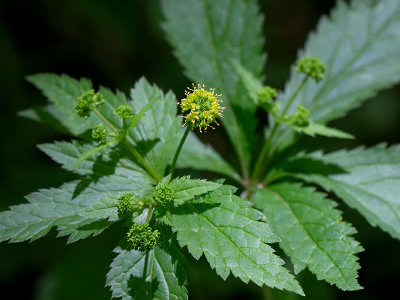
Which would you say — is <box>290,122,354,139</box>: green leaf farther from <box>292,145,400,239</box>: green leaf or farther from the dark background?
the dark background

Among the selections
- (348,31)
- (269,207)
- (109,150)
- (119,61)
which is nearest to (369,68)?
(348,31)

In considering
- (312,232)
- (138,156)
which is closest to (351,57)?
(312,232)

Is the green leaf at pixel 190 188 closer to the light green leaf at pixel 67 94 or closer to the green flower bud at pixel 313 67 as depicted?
the light green leaf at pixel 67 94

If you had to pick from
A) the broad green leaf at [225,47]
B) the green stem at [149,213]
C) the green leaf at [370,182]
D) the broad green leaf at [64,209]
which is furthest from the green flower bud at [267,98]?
the green stem at [149,213]

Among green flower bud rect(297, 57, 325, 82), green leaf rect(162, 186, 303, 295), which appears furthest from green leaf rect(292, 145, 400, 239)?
green leaf rect(162, 186, 303, 295)

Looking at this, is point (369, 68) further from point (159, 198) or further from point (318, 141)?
point (159, 198)
